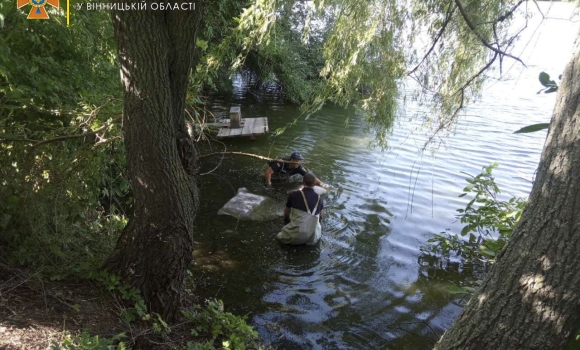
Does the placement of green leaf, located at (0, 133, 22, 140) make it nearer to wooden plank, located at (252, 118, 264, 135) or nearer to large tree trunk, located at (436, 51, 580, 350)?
large tree trunk, located at (436, 51, 580, 350)

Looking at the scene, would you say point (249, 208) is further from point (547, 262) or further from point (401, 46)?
point (547, 262)

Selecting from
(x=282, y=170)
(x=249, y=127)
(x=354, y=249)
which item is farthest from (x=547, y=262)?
(x=249, y=127)

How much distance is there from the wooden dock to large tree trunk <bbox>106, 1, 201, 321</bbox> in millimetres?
7968

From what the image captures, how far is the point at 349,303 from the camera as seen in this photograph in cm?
506

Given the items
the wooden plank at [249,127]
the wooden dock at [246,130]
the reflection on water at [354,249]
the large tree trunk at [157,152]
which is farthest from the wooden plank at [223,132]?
the large tree trunk at [157,152]

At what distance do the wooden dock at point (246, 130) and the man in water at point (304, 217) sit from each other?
229 inches

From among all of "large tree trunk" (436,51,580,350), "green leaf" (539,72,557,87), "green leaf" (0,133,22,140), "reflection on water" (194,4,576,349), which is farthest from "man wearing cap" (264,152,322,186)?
"large tree trunk" (436,51,580,350)

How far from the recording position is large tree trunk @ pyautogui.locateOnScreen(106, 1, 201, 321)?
3.12 m

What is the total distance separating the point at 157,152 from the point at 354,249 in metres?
3.97

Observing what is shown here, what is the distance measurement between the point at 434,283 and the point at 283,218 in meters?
2.76

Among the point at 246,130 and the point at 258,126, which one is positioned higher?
the point at 258,126

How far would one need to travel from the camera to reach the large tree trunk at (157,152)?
10.2 feet

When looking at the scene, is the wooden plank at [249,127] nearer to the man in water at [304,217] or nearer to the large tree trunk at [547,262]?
the man in water at [304,217]

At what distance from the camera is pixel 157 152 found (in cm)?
330
